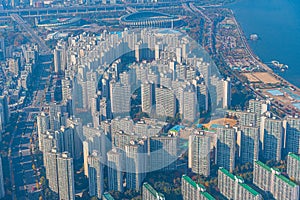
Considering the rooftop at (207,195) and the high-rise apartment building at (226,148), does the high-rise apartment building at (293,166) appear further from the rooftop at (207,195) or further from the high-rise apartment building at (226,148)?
the rooftop at (207,195)

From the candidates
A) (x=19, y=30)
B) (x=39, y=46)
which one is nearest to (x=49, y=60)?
(x=39, y=46)

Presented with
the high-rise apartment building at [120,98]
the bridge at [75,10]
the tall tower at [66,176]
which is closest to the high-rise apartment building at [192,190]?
the tall tower at [66,176]

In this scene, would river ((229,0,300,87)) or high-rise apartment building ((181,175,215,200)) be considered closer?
high-rise apartment building ((181,175,215,200))

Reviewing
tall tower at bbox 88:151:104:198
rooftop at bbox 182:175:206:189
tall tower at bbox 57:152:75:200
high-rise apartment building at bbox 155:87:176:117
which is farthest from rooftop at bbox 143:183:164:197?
high-rise apartment building at bbox 155:87:176:117

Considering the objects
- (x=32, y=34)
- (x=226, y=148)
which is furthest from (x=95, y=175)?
(x=32, y=34)

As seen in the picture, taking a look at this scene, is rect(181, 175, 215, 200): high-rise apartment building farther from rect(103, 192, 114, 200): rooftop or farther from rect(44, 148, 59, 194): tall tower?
rect(44, 148, 59, 194): tall tower

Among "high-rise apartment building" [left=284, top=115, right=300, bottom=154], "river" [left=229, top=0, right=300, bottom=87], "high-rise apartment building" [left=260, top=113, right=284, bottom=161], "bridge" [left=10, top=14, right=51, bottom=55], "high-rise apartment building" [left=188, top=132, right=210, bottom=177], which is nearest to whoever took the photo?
"high-rise apartment building" [left=188, top=132, right=210, bottom=177]
